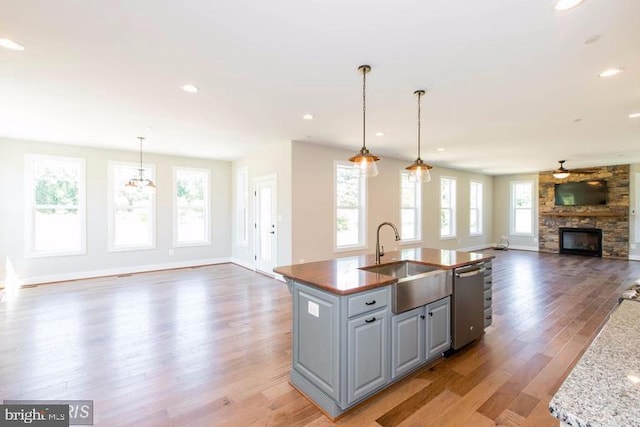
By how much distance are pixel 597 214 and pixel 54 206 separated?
1357cm

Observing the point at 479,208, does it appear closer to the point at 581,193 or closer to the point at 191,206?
the point at 581,193

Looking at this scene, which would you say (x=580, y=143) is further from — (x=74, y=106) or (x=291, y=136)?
(x=74, y=106)

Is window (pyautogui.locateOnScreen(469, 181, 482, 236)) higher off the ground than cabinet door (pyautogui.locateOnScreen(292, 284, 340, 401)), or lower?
higher

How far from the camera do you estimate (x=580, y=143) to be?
5723mm

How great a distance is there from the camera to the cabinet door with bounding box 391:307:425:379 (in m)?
2.30

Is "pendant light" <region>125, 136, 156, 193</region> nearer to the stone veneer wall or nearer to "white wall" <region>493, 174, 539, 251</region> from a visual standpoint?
"white wall" <region>493, 174, 539, 251</region>

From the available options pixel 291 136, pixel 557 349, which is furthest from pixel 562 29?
pixel 291 136

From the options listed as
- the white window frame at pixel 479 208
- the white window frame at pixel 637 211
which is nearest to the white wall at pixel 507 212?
the white window frame at pixel 479 208

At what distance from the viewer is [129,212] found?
6.52 m

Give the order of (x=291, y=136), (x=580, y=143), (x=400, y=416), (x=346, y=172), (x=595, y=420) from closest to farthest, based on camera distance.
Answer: (x=595, y=420) → (x=400, y=416) → (x=291, y=136) → (x=580, y=143) → (x=346, y=172)

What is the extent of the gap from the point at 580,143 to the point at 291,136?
5598mm

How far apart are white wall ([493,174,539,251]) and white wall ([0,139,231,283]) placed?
9.41 m

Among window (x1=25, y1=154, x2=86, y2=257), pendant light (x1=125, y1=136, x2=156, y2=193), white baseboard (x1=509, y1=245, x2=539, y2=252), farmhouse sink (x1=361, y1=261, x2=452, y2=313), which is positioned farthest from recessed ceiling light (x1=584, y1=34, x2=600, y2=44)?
white baseboard (x1=509, y1=245, x2=539, y2=252)

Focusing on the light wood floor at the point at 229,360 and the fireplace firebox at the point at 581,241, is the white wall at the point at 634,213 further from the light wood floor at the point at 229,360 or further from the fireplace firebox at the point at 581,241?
the light wood floor at the point at 229,360
